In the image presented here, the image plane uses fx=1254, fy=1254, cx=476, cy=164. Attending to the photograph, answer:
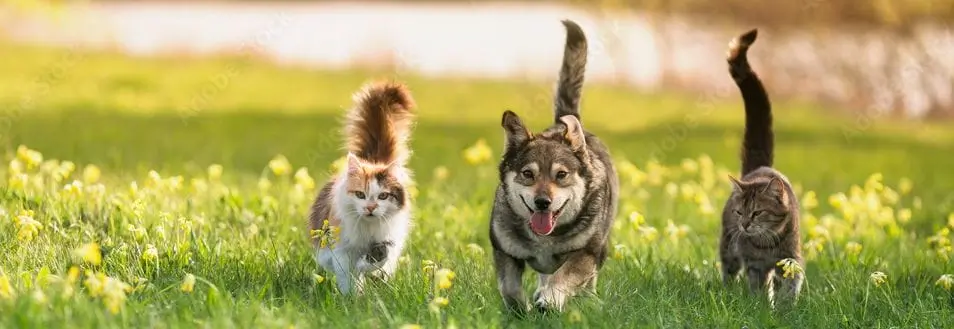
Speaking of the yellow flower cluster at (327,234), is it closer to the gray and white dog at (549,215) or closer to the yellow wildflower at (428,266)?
the yellow wildflower at (428,266)

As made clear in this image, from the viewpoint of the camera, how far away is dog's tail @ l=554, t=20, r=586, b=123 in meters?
7.11

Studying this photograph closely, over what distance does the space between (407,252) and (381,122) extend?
0.80m

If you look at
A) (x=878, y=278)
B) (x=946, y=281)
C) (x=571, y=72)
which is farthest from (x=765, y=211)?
(x=571, y=72)

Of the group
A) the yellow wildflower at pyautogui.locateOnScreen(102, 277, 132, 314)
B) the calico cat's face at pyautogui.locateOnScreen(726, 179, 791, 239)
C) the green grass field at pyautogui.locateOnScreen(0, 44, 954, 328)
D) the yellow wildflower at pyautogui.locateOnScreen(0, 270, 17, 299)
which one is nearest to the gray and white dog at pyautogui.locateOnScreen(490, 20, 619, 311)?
the green grass field at pyautogui.locateOnScreen(0, 44, 954, 328)

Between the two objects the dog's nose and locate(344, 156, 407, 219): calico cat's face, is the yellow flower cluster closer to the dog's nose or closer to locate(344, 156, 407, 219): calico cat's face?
locate(344, 156, 407, 219): calico cat's face

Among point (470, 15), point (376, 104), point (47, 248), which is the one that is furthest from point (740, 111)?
point (47, 248)

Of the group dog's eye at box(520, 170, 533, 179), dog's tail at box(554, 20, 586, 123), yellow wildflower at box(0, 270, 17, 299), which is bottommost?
yellow wildflower at box(0, 270, 17, 299)

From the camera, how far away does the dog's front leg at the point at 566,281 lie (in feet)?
20.1

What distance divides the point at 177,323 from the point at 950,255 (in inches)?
199

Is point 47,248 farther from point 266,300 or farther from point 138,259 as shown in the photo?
point 266,300

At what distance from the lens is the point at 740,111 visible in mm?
22797

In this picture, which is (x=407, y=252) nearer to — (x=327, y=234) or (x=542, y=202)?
(x=327, y=234)

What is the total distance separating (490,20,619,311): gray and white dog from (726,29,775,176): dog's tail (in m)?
1.45

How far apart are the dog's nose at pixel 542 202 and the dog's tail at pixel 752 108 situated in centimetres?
201
